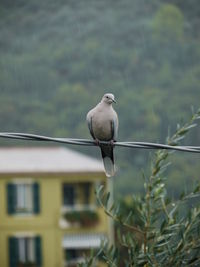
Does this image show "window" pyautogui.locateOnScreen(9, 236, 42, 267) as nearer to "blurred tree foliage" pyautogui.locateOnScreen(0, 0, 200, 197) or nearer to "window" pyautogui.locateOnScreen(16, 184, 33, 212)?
"window" pyautogui.locateOnScreen(16, 184, 33, 212)

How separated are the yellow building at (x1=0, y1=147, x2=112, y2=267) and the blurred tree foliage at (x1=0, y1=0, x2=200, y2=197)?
958cm

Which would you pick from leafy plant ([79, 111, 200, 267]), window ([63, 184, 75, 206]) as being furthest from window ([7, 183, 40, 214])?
leafy plant ([79, 111, 200, 267])

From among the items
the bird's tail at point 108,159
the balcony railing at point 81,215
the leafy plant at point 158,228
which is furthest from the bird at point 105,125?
the balcony railing at point 81,215

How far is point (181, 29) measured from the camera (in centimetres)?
7156

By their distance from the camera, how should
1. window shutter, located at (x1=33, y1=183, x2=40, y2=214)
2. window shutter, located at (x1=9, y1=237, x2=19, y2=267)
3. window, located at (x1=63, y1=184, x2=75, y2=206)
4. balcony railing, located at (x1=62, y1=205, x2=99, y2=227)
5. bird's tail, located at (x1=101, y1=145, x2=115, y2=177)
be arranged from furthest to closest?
window shutter, located at (x1=9, y1=237, x2=19, y2=267) < window, located at (x1=63, y1=184, x2=75, y2=206) < window shutter, located at (x1=33, y1=183, x2=40, y2=214) < balcony railing, located at (x1=62, y1=205, x2=99, y2=227) < bird's tail, located at (x1=101, y1=145, x2=115, y2=177)

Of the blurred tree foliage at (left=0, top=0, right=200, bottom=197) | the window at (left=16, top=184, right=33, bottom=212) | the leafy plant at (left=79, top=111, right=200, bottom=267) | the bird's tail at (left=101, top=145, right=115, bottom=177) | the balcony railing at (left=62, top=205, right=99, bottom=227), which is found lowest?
the leafy plant at (left=79, top=111, right=200, bottom=267)

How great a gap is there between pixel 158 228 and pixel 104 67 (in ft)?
194

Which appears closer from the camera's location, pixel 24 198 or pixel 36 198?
pixel 24 198

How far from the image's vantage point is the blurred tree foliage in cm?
4722

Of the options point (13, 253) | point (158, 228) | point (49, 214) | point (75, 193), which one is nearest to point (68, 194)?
point (75, 193)

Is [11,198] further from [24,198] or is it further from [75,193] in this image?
[75,193]

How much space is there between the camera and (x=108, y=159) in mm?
5055

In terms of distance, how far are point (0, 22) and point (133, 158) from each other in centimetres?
4869

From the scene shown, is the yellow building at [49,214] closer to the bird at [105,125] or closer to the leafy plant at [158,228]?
the bird at [105,125]
